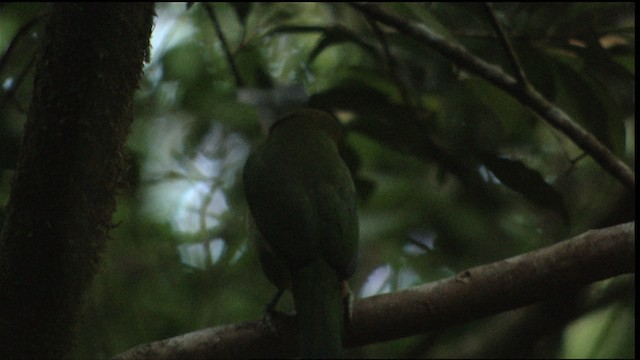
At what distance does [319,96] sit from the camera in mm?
3924

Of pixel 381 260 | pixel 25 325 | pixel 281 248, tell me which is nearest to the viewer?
pixel 25 325

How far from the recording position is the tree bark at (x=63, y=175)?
2.01m

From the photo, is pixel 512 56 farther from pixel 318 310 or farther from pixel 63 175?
pixel 63 175

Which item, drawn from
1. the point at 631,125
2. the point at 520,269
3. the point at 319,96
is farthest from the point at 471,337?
the point at 631,125

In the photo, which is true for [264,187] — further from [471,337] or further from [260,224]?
[471,337]

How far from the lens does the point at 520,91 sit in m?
3.33

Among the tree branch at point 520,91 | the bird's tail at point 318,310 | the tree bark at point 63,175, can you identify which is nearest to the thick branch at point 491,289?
the bird's tail at point 318,310

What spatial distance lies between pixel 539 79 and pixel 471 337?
3.90ft

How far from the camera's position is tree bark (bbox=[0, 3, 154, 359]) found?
2.01 meters

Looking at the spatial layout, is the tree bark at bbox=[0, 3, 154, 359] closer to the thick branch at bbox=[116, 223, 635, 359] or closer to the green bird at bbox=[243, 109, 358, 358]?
the thick branch at bbox=[116, 223, 635, 359]

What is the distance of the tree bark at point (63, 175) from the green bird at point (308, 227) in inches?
33.8

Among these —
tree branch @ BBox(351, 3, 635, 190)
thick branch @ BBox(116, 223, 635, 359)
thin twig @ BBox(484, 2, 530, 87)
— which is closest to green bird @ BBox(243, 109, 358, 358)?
thick branch @ BBox(116, 223, 635, 359)

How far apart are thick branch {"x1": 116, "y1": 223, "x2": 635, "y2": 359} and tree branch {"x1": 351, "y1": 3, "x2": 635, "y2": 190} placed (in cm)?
43

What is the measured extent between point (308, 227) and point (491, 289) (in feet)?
2.06
